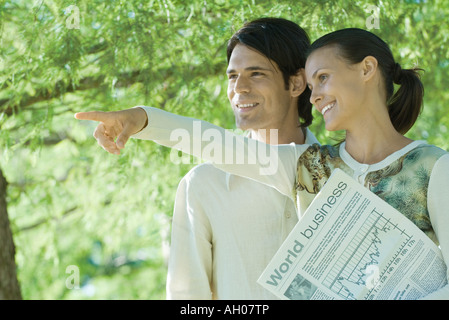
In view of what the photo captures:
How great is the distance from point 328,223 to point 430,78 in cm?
255

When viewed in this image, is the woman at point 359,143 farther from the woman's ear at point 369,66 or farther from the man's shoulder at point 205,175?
the man's shoulder at point 205,175

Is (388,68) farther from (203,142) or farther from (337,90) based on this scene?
(203,142)

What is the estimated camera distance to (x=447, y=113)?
4.30 m

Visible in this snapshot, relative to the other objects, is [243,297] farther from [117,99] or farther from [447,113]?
[447,113]

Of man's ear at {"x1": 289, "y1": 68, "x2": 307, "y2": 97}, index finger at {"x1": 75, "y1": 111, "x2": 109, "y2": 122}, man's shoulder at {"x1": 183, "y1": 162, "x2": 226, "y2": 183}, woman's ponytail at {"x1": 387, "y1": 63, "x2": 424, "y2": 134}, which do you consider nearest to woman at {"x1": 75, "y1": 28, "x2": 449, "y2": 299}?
woman's ponytail at {"x1": 387, "y1": 63, "x2": 424, "y2": 134}

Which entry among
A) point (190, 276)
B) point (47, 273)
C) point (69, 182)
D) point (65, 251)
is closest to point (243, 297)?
point (190, 276)

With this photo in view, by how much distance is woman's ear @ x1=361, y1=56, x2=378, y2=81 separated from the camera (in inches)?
69.1

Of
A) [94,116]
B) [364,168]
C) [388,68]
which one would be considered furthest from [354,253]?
[94,116]

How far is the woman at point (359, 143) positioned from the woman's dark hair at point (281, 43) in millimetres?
381

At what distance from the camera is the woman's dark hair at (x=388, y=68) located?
1.76 metres

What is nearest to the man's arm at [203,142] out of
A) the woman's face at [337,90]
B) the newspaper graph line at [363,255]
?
the woman's face at [337,90]

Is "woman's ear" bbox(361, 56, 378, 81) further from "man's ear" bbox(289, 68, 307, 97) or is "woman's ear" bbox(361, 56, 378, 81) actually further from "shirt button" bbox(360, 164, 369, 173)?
"man's ear" bbox(289, 68, 307, 97)

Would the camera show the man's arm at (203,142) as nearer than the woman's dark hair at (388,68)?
Yes

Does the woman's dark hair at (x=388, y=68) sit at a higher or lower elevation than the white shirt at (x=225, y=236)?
higher
